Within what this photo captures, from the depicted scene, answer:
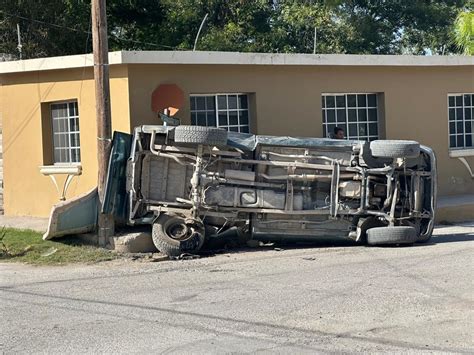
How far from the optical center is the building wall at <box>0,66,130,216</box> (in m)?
14.9

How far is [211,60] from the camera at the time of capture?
14711 millimetres

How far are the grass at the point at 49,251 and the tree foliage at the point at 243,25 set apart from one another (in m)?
10.8

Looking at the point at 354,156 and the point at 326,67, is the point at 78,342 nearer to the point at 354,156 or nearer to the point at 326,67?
the point at 354,156

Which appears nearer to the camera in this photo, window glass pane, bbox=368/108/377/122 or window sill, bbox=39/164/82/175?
window sill, bbox=39/164/82/175

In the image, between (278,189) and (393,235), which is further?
(278,189)

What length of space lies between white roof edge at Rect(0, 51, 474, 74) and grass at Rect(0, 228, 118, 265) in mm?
3510

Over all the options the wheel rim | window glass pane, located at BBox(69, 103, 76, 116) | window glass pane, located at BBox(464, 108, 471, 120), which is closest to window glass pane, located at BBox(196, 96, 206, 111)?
window glass pane, located at BBox(69, 103, 76, 116)

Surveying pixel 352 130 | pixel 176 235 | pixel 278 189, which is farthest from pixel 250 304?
pixel 352 130

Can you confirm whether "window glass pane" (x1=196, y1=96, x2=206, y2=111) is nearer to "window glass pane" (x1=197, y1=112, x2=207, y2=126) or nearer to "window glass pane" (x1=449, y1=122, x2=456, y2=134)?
"window glass pane" (x1=197, y1=112, x2=207, y2=126)

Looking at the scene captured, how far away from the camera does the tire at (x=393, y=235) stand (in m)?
12.3

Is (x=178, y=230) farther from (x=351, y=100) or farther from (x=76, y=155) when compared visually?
(x=351, y=100)

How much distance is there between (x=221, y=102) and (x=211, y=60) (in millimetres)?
1085

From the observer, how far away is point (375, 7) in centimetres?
3175

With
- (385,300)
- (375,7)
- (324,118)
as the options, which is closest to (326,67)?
(324,118)
